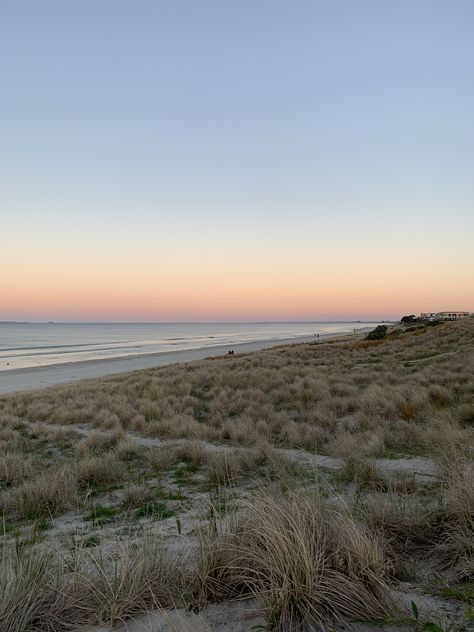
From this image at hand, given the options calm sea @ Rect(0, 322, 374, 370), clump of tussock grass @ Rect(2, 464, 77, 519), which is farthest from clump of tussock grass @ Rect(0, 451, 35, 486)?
calm sea @ Rect(0, 322, 374, 370)

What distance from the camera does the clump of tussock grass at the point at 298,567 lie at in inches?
99.7

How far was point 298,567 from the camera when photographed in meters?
2.74

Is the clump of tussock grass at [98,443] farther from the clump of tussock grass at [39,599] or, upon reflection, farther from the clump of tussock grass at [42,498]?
the clump of tussock grass at [39,599]

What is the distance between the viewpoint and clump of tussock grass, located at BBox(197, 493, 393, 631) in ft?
8.31

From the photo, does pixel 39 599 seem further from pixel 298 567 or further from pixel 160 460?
pixel 160 460

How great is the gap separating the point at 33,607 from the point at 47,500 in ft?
11.7

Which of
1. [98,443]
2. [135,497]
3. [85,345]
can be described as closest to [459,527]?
[135,497]

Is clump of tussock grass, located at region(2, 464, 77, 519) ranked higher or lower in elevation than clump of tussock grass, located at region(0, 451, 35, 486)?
higher

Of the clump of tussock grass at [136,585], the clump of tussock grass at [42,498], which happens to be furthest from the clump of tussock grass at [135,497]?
the clump of tussock grass at [136,585]

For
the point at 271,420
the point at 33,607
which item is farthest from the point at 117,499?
the point at 271,420

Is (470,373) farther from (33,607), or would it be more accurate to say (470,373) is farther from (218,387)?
(33,607)

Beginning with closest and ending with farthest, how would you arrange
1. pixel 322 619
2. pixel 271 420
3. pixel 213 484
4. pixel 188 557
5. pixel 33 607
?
pixel 322 619, pixel 33 607, pixel 188 557, pixel 213 484, pixel 271 420

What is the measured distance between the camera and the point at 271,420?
1088 centimetres

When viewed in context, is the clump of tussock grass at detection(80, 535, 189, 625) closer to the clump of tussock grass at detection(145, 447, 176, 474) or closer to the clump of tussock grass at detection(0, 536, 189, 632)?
the clump of tussock grass at detection(0, 536, 189, 632)
